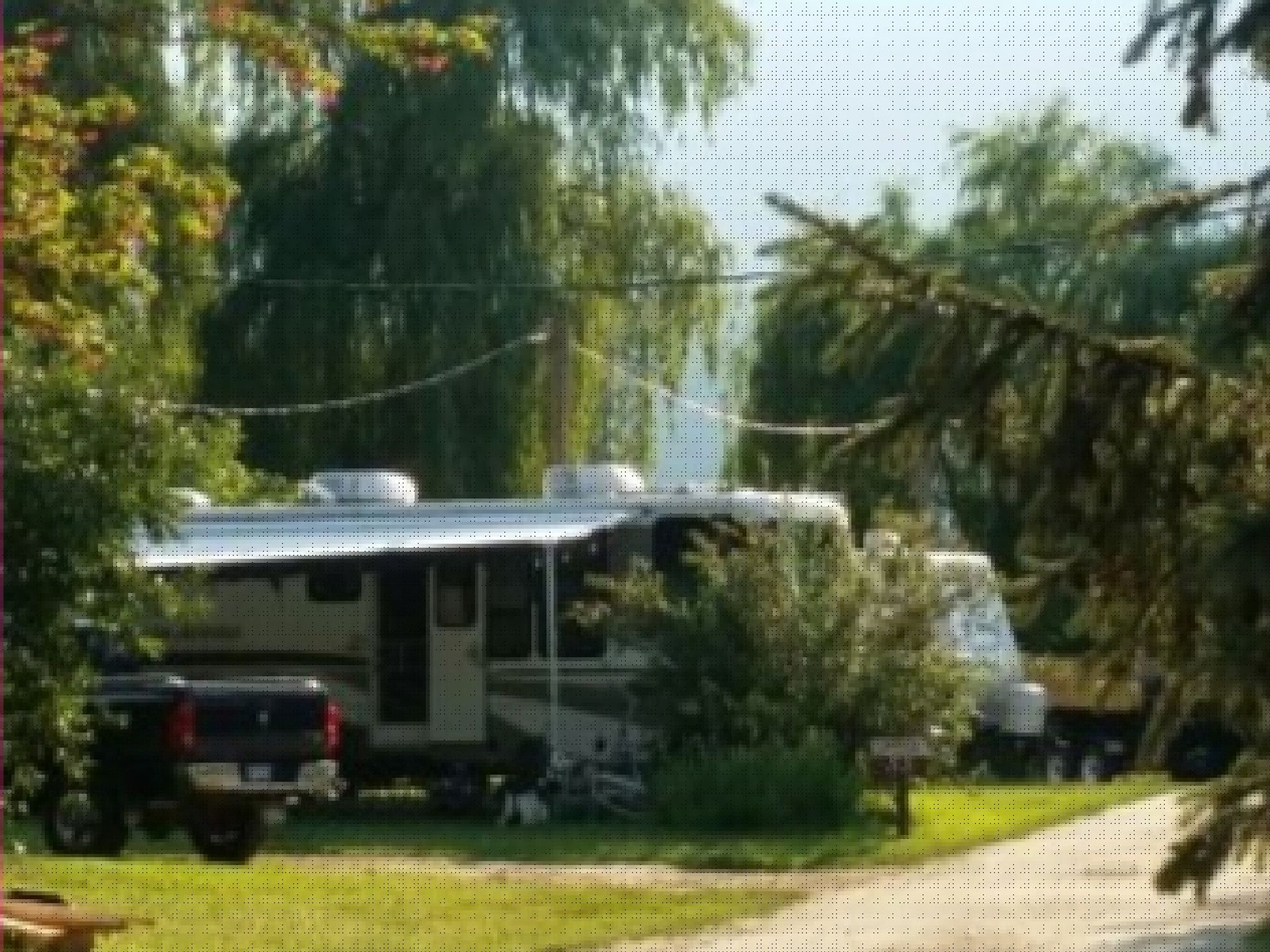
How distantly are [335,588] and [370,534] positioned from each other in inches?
74.1

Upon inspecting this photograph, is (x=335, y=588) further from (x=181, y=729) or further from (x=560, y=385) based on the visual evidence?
(x=181, y=729)

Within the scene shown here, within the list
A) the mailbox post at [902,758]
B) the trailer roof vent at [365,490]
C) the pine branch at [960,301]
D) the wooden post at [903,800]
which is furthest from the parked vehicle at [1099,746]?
the pine branch at [960,301]

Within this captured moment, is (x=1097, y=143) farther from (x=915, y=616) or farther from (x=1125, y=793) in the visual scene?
(x=915, y=616)

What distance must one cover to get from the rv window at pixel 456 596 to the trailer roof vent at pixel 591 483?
1193 millimetres

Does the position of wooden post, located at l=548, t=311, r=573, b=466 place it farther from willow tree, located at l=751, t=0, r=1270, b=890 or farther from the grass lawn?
willow tree, located at l=751, t=0, r=1270, b=890

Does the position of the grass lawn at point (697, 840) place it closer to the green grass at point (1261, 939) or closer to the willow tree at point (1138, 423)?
the green grass at point (1261, 939)

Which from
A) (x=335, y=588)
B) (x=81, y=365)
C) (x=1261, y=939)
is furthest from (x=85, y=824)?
(x=1261, y=939)

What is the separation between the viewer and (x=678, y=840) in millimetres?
24891

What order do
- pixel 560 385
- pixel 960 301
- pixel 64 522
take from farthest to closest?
pixel 560 385
pixel 64 522
pixel 960 301

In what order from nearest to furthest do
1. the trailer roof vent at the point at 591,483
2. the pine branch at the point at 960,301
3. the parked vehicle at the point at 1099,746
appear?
the pine branch at the point at 960,301, the trailer roof vent at the point at 591,483, the parked vehicle at the point at 1099,746

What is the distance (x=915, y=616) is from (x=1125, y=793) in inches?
847

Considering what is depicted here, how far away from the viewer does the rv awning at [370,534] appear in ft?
85.4

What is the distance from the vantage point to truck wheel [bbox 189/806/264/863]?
22.1m

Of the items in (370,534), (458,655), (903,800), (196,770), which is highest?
(370,534)
